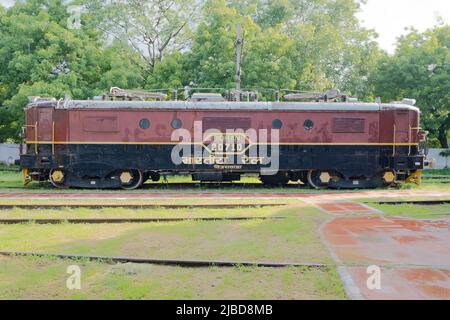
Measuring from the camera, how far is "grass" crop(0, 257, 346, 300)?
223 inches

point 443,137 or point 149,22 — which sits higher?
point 149,22

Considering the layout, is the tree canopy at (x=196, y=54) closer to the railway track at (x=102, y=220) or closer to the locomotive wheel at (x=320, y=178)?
the locomotive wheel at (x=320, y=178)

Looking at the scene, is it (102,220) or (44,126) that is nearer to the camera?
(102,220)

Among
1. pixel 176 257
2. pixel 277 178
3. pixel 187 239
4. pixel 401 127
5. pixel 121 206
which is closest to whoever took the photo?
pixel 176 257

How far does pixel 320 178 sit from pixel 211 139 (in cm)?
426

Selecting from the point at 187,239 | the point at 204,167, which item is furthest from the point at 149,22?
the point at 187,239

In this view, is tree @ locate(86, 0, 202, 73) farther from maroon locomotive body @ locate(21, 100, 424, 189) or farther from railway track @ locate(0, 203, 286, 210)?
railway track @ locate(0, 203, 286, 210)

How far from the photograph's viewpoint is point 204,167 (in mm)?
17969

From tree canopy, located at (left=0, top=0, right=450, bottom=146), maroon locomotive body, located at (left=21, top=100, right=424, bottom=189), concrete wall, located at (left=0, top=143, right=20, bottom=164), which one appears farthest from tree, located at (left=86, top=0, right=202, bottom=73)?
maroon locomotive body, located at (left=21, top=100, right=424, bottom=189)

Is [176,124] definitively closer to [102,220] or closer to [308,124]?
[308,124]

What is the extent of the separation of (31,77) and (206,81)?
945 centimetres

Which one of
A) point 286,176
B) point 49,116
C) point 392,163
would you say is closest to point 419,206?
point 392,163

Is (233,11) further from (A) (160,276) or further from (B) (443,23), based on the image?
(A) (160,276)

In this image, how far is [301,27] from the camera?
31953mm
